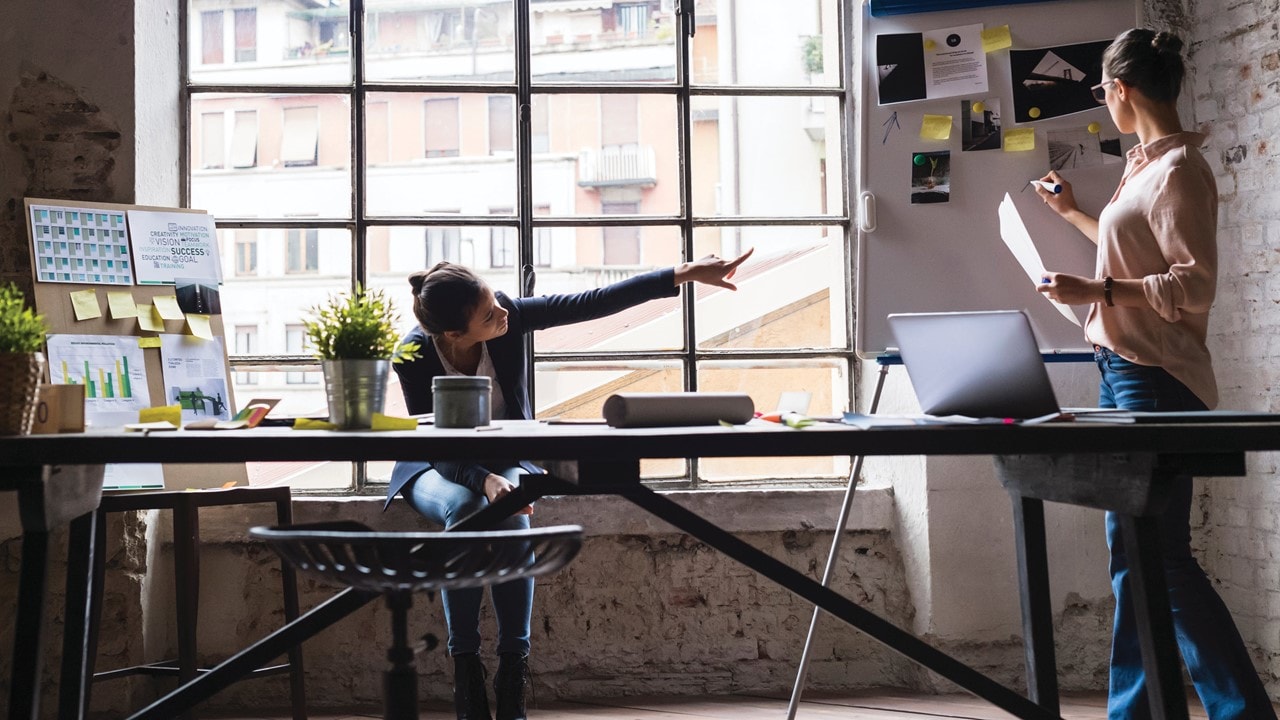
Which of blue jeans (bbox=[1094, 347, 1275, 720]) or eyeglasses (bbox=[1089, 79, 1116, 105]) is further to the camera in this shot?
eyeglasses (bbox=[1089, 79, 1116, 105])

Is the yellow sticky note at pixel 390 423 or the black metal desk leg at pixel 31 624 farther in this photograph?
the yellow sticky note at pixel 390 423

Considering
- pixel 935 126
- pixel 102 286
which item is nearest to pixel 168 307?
pixel 102 286

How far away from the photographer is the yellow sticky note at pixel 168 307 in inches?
114

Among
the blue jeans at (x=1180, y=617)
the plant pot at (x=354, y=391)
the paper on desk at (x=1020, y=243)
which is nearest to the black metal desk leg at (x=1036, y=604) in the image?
the blue jeans at (x=1180, y=617)

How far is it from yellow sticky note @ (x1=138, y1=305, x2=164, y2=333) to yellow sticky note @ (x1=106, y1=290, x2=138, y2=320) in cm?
2

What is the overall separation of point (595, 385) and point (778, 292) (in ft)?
2.30

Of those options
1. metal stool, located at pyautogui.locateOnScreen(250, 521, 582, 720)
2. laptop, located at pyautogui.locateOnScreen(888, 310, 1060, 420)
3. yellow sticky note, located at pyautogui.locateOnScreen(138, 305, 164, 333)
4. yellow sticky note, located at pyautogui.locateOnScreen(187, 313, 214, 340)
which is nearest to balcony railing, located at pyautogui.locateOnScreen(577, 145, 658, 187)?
yellow sticky note, located at pyautogui.locateOnScreen(187, 313, 214, 340)

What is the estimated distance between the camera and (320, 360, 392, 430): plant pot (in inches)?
67.7

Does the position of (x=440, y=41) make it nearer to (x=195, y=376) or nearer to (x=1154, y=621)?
(x=195, y=376)

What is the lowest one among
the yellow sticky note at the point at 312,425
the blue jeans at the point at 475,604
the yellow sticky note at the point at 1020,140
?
the blue jeans at the point at 475,604

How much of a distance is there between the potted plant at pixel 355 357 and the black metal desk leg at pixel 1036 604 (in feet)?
3.94

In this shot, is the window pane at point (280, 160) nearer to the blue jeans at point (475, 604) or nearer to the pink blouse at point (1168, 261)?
the blue jeans at point (475, 604)

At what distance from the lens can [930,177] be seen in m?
2.85

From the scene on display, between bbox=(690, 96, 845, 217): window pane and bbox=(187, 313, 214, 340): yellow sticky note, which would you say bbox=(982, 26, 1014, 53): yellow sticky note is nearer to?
bbox=(690, 96, 845, 217): window pane
